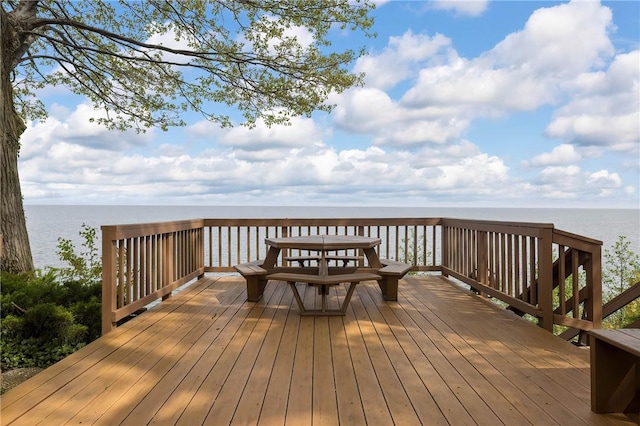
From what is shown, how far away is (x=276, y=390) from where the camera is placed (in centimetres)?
230

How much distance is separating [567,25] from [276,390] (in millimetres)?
9988

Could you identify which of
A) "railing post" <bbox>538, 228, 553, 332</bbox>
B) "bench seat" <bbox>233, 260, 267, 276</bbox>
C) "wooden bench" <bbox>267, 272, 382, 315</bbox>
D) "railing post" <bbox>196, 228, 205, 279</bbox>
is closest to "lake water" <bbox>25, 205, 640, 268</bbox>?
"railing post" <bbox>196, 228, 205, 279</bbox>

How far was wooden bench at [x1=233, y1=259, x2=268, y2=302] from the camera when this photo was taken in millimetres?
4809

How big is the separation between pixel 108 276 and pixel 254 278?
169 centimetres

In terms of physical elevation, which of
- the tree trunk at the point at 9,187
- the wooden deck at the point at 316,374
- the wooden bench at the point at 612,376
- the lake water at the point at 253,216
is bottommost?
the lake water at the point at 253,216

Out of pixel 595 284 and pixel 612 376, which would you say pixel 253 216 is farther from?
pixel 612 376

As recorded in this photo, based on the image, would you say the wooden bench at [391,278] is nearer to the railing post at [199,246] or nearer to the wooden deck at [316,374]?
the wooden deck at [316,374]

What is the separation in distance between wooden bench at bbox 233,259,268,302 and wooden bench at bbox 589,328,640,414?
3.45 metres

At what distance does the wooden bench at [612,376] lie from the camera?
2045 millimetres

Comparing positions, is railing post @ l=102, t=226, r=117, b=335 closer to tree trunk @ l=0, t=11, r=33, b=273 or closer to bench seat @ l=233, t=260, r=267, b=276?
bench seat @ l=233, t=260, r=267, b=276

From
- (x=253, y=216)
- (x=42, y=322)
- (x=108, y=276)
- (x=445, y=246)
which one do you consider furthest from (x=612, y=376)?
(x=253, y=216)

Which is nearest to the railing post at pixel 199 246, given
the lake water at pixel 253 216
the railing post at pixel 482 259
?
the lake water at pixel 253 216

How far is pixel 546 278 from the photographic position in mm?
3713

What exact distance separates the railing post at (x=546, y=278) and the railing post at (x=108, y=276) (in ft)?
12.9
